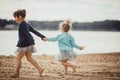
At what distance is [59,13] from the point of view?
319 cm

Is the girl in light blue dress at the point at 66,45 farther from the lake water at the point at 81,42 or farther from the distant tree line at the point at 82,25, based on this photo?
the distant tree line at the point at 82,25

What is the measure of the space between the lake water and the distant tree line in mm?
68

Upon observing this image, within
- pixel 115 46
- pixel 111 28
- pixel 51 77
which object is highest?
pixel 111 28

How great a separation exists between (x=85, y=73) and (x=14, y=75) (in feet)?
2.49

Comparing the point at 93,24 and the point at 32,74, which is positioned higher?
the point at 93,24

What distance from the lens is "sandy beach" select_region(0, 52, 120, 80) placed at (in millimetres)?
2796

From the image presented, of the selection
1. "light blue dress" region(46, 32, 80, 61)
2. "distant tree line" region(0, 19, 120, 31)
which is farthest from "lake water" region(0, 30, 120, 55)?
"light blue dress" region(46, 32, 80, 61)

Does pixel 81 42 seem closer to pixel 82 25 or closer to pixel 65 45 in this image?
pixel 82 25

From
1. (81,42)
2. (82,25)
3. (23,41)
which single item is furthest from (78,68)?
(23,41)

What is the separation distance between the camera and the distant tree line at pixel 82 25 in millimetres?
3219

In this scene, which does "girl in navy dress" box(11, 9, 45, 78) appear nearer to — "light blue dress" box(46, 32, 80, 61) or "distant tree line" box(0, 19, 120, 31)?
"light blue dress" box(46, 32, 80, 61)

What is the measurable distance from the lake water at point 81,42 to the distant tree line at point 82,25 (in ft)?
0.22

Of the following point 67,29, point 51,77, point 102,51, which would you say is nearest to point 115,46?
point 102,51

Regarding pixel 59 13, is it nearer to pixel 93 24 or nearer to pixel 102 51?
pixel 93 24
